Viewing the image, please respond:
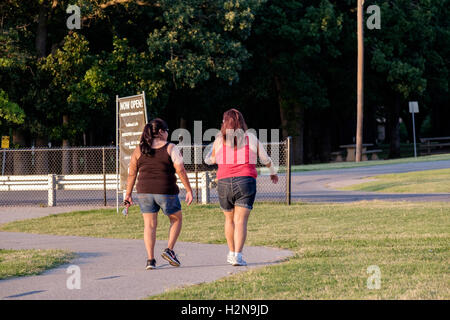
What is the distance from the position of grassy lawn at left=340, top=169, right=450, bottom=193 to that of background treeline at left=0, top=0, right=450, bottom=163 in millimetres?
10062

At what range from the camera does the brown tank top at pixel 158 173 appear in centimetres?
902

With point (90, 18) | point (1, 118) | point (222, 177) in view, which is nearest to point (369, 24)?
point (90, 18)

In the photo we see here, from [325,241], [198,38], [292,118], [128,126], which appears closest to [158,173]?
[325,241]

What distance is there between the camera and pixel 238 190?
898 cm

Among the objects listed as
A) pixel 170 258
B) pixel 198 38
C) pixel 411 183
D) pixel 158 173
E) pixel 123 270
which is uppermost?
pixel 198 38

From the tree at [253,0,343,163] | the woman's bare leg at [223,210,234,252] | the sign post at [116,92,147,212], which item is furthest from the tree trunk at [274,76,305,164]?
the woman's bare leg at [223,210,234,252]

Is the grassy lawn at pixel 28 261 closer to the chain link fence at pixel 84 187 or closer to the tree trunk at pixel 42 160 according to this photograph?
the chain link fence at pixel 84 187

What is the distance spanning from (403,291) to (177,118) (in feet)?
133

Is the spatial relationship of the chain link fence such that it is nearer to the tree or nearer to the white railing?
the white railing

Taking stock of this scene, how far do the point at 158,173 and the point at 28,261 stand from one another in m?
2.24

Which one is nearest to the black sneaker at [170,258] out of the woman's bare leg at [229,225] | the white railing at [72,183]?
the woman's bare leg at [229,225]

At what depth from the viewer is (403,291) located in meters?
7.12

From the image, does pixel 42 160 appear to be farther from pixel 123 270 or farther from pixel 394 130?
pixel 123 270

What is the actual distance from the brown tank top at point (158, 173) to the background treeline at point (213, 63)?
2186 centimetres
